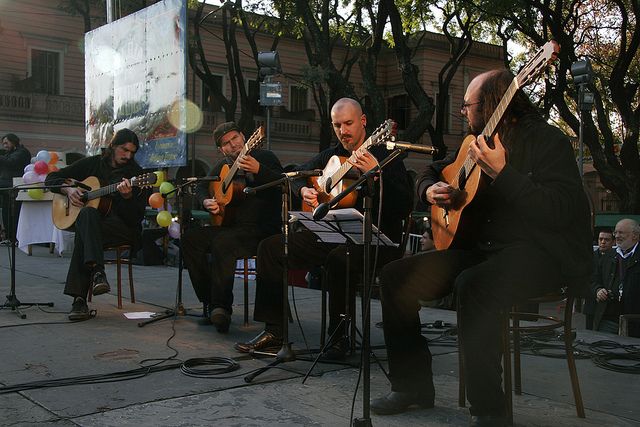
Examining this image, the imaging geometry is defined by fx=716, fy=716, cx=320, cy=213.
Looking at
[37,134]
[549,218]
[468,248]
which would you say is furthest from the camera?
[37,134]

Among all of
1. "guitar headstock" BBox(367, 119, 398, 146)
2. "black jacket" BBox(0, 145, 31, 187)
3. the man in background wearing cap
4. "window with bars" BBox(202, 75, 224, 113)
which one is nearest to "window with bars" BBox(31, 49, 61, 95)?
"window with bars" BBox(202, 75, 224, 113)

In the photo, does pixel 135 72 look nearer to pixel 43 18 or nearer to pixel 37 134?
pixel 37 134

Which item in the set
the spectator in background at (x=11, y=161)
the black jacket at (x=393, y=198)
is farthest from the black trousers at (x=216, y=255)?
the spectator in background at (x=11, y=161)

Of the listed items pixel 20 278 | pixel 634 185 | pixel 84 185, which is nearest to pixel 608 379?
pixel 84 185

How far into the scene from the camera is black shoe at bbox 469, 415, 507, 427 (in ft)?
9.87

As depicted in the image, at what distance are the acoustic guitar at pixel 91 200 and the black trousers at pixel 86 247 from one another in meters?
0.12

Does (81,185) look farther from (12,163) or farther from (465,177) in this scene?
(12,163)

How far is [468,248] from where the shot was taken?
3.61m

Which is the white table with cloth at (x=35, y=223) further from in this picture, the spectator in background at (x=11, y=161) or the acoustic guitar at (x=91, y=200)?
the acoustic guitar at (x=91, y=200)

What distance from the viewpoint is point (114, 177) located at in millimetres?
6387

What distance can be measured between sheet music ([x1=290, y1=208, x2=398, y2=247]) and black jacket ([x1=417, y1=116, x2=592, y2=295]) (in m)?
0.69

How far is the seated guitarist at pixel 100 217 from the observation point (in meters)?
5.90

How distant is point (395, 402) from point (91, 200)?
151 inches

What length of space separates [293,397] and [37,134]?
77.2 feet
